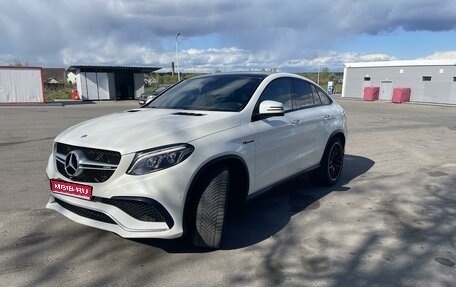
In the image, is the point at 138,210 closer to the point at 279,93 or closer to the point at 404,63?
the point at 279,93

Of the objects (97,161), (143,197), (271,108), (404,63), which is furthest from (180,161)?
(404,63)

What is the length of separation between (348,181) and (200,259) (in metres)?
3.67

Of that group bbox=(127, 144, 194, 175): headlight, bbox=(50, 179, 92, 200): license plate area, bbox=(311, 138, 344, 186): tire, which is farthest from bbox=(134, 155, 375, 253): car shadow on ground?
bbox=(127, 144, 194, 175): headlight

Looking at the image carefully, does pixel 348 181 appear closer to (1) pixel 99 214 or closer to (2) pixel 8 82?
(1) pixel 99 214

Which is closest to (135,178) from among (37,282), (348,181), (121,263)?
Result: (121,263)

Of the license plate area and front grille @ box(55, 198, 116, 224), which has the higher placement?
the license plate area

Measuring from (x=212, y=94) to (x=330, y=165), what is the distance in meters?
A: 2.43

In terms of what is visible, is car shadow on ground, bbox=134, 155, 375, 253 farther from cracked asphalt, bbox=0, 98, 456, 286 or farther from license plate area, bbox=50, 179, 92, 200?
license plate area, bbox=50, 179, 92, 200

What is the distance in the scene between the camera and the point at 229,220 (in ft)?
14.8

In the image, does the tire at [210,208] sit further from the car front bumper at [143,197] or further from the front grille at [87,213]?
the front grille at [87,213]

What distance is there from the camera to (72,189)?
11.1 ft

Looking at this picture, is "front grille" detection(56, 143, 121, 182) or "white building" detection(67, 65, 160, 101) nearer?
"front grille" detection(56, 143, 121, 182)

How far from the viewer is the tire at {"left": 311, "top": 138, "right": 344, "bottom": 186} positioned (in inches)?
224

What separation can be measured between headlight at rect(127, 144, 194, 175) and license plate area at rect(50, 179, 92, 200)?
47 centimetres
